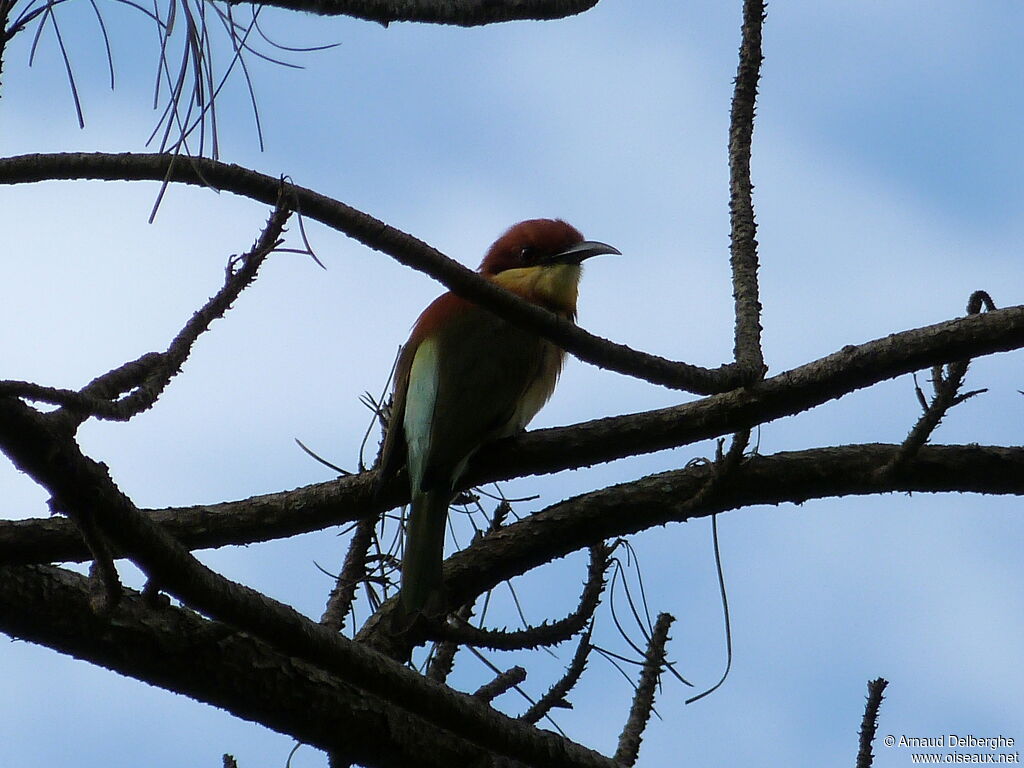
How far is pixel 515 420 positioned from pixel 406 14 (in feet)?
5.61

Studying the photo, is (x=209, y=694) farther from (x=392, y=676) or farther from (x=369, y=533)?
(x=369, y=533)

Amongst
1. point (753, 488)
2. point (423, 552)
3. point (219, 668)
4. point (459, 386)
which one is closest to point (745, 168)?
point (753, 488)

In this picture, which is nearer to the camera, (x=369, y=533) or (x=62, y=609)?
(x=62, y=609)

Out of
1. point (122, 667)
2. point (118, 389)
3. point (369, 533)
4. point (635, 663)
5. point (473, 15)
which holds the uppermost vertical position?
point (473, 15)

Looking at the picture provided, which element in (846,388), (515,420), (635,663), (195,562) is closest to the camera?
(195,562)

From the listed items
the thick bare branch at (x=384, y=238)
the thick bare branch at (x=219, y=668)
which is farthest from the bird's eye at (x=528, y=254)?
the thick bare branch at (x=219, y=668)

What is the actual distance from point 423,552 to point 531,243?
1.75 metres

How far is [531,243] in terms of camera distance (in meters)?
4.56

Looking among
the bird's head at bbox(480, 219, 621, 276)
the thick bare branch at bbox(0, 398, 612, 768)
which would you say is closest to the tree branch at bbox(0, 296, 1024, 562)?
the thick bare branch at bbox(0, 398, 612, 768)

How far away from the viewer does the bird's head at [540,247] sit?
4496 millimetres

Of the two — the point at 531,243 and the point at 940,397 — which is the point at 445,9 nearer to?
the point at 940,397

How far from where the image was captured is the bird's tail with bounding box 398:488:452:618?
9.78 ft

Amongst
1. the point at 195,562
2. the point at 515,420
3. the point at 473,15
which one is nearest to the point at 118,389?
the point at 195,562

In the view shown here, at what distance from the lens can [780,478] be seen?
2.94 m
